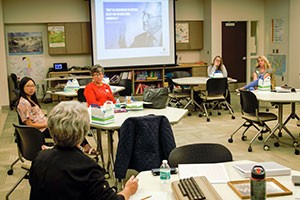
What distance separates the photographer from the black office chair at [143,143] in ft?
12.4

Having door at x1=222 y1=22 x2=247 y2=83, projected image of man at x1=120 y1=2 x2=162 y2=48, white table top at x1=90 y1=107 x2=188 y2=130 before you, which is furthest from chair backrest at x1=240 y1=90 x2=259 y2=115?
door at x1=222 y1=22 x2=247 y2=83

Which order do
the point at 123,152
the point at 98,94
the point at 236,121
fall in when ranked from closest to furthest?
the point at 123,152, the point at 98,94, the point at 236,121

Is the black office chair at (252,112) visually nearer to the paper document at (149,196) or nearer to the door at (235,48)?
the paper document at (149,196)

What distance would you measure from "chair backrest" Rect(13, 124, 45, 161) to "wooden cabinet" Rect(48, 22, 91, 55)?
274 inches

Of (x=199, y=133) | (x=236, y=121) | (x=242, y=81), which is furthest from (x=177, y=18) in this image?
(x=199, y=133)

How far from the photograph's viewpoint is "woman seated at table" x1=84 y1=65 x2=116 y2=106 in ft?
18.3

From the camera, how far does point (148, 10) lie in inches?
426

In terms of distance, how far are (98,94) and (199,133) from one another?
6.87 ft

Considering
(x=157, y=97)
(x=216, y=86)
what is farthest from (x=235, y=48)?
(x=157, y=97)

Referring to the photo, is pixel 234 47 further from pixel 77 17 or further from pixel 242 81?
pixel 77 17

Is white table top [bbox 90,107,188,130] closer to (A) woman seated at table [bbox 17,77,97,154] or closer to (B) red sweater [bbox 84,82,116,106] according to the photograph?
(A) woman seated at table [bbox 17,77,97,154]

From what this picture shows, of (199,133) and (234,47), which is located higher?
(234,47)

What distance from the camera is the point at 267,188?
7.38ft

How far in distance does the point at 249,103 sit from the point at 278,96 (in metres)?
0.41
